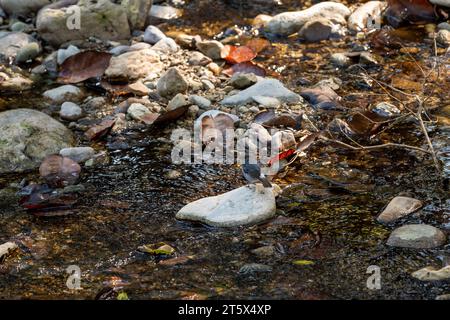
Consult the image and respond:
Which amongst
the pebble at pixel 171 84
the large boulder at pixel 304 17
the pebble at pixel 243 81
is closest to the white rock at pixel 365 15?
the large boulder at pixel 304 17

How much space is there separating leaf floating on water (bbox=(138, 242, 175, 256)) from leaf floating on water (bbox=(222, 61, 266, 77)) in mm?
3011

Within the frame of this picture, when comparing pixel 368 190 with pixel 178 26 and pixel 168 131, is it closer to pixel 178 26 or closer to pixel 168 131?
pixel 168 131

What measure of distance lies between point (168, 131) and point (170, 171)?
758 millimetres

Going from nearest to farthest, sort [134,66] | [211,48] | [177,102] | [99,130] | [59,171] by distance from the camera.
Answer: [59,171] < [99,130] < [177,102] < [134,66] < [211,48]

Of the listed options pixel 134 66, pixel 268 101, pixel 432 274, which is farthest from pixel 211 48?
pixel 432 274

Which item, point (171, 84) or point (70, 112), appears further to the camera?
point (171, 84)

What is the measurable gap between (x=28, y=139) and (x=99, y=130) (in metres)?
0.57

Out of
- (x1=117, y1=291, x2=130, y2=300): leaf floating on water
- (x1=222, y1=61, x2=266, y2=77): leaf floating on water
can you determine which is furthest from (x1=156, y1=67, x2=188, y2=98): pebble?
(x1=117, y1=291, x2=130, y2=300): leaf floating on water

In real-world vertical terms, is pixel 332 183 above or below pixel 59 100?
above

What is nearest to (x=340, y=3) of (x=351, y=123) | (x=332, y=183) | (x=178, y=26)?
(x=178, y=26)

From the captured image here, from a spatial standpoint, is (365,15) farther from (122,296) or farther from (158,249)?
(122,296)

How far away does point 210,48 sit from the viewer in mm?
7148

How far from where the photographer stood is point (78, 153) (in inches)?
206

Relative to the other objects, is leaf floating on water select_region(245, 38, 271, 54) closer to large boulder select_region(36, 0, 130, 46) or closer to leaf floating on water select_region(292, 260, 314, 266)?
large boulder select_region(36, 0, 130, 46)
